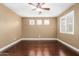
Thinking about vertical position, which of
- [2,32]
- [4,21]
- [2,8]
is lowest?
[2,32]

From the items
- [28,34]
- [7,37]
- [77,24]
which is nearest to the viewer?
[77,24]

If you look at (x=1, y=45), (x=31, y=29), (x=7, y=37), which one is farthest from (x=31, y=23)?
(x=1, y=45)

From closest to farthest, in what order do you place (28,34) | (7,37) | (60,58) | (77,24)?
(60,58), (77,24), (7,37), (28,34)

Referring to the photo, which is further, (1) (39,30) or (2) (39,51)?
(1) (39,30)

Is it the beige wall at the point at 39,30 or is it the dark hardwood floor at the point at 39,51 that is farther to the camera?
the beige wall at the point at 39,30

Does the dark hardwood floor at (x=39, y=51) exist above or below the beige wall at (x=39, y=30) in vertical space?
below

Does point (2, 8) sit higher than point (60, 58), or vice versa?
point (2, 8)

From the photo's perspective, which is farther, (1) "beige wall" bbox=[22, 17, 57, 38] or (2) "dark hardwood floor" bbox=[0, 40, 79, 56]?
(1) "beige wall" bbox=[22, 17, 57, 38]

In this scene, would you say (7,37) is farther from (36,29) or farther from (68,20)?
(36,29)

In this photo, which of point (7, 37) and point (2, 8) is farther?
point (7, 37)

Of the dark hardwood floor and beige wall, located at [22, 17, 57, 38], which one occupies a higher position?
beige wall, located at [22, 17, 57, 38]

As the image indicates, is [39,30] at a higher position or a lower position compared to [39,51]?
higher

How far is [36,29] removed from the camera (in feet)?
28.2

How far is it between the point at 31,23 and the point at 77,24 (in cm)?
498
